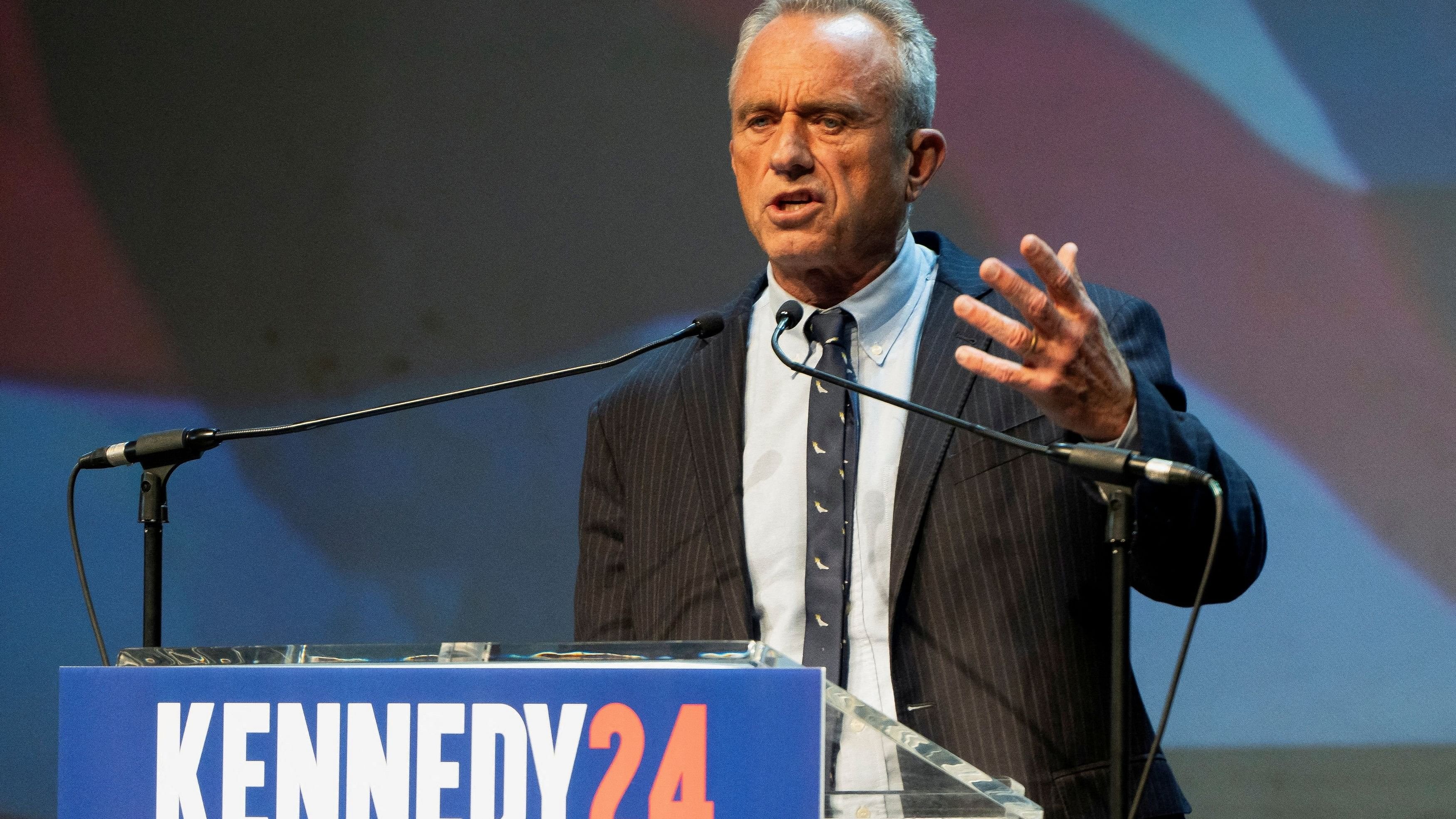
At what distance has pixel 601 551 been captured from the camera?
2105 mm

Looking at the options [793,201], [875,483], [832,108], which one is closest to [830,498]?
Answer: [875,483]

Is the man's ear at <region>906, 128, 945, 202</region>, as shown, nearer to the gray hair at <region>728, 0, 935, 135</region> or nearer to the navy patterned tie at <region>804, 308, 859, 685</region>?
the gray hair at <region>728, 0, 935, 135</region>

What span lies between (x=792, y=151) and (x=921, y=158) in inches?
9.3

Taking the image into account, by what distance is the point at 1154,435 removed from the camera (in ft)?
4.76

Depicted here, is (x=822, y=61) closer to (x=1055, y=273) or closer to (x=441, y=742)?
(x=1055, y=273)

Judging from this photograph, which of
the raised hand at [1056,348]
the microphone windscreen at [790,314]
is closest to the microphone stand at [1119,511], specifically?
the raised hand at [1056,348]

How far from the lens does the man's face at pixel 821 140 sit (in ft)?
6.36

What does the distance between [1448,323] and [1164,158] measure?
63 cm

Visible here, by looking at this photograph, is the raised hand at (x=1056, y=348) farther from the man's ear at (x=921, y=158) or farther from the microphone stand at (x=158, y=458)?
the man's ear at (x=921, y=158)

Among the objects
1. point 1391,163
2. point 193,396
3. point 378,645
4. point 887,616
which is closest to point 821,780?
point 378,645

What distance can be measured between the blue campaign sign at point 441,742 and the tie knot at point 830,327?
3.02ft

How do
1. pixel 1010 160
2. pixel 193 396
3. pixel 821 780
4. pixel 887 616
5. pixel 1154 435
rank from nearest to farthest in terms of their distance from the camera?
pixel 821 780 < pixel 1154 435 < pixel 887 616 < pixel 1010 160 < pixel 193 396

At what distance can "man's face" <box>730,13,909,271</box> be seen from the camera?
6.36 feet

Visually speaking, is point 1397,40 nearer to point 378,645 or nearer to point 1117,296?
point 1117,296
